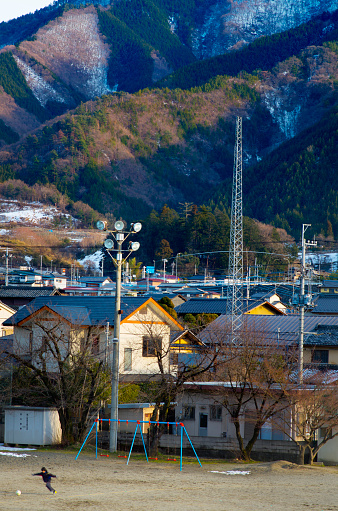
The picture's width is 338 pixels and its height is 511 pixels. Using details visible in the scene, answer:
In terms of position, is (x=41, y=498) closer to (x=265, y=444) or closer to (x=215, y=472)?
(x=215, y=472)

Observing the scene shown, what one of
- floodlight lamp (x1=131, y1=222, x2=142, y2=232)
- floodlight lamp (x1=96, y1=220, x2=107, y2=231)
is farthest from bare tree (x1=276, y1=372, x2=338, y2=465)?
floodlight lamp (x1=96, y1=220, x2=107, y2=231)

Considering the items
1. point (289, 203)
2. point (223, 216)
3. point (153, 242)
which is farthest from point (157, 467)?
point (289, 203)

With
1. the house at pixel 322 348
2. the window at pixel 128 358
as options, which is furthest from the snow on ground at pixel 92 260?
the window at pixel 128 358

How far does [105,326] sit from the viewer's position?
88.7 ft

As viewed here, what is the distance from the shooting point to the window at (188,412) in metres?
24.4

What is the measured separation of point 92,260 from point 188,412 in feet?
444

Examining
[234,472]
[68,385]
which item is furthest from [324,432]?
[68,385]

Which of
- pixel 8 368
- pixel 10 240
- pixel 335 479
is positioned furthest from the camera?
pixel 10 240

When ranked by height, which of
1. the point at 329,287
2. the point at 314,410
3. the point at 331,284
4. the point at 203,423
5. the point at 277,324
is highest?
the point at 331,284

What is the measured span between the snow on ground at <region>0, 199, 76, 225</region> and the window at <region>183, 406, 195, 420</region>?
163023mm

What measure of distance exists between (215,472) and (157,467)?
1.67 m

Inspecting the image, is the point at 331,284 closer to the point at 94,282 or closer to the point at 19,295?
the point at 94,282

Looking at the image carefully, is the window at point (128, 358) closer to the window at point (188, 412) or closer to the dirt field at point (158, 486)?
the window at point (188, 412)

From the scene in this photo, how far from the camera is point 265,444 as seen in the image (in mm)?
22969
